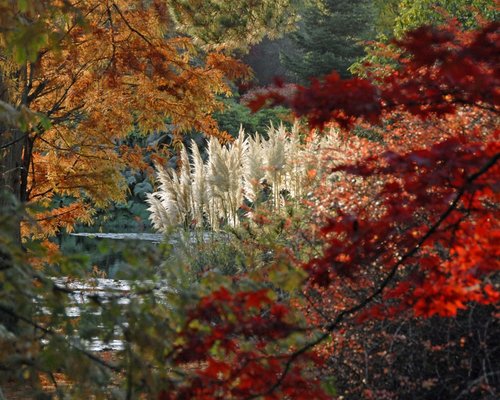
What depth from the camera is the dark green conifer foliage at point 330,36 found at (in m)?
26.7

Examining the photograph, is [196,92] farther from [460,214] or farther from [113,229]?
[113,229]

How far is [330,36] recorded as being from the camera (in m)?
26.8

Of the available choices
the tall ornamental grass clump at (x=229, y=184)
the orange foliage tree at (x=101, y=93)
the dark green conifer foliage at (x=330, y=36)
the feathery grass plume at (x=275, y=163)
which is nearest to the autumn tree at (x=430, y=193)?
the orange foliage tree at (x=101, y=93)

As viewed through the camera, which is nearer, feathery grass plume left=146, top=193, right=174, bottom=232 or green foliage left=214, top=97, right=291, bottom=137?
feathery grass plume left=146, top=193, right=174, bottom=232

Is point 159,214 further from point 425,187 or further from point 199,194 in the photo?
point 425,187

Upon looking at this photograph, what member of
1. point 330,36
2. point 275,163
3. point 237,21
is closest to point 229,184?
point 275,163

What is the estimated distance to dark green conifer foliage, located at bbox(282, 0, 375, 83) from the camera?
26719 mm

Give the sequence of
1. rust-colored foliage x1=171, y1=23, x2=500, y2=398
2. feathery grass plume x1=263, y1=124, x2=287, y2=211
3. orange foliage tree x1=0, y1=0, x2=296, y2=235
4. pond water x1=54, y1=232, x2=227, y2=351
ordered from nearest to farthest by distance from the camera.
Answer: pond water x1=54, y1=232, x2=227, y2=351 < rust-colored foliage x1=171, y1=23, x2=500, y2=398 < orange foliage tree x1=0, y1=0, x2=296, y2=235 < feathery grass plume x1=263, y1=124, x2=287, y2=211

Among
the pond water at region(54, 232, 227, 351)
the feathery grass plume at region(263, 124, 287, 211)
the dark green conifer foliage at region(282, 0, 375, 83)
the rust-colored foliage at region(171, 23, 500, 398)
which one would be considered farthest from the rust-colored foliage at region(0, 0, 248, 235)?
the dark green conifer foliage at region(282, 0, 375, 83)

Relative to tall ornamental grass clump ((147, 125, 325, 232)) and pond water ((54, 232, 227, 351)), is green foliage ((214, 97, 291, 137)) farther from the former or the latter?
tall ornamental grass clump ((147, 125, 325, 232))

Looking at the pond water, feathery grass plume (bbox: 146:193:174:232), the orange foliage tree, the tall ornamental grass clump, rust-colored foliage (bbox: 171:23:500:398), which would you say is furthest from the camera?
feathery grass plume (bbox: 146:193:174:232)

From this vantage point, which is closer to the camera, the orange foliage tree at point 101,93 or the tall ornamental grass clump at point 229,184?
the orange foliage tree at point 101,93

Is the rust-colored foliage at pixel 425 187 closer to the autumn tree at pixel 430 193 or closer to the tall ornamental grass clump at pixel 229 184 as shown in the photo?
the autumn tree at pixel 430 193

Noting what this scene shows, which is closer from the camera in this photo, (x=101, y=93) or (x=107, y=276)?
(x=101, y=93)
